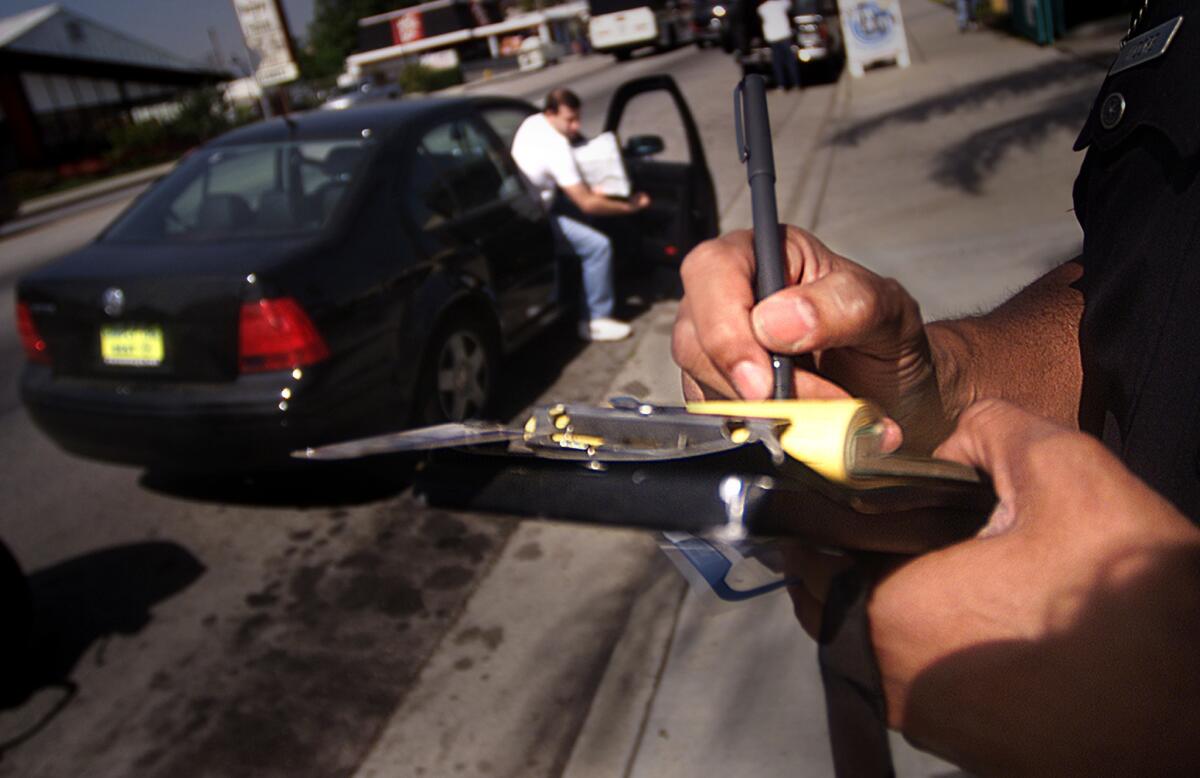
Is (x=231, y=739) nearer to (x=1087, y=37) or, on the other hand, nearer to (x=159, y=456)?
(x=159, y=456)

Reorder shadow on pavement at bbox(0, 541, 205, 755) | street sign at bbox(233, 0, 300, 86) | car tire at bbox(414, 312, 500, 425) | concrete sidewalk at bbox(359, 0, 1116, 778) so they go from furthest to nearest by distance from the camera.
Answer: street sign at bbox(233, 0, 300, 86), car tire at bbox(414, 312, 500, 425), shadow on pavement at bbox(0, 541, 205, 755), concrete sidewalk at bbox(359, 0, 1116, 778)

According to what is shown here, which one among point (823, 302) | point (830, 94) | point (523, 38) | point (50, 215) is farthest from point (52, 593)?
point (523, 38)

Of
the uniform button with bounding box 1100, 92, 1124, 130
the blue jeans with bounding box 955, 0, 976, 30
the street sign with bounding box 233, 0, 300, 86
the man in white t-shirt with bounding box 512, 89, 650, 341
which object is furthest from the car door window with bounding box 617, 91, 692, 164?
the blue jeans with bounding box 955, 0, 976, 30

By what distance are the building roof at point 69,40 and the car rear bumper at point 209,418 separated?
37.4 metres

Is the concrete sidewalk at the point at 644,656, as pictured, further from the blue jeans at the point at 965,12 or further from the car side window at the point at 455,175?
the blue jeans at the point at 965,12

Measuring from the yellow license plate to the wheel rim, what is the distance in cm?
129

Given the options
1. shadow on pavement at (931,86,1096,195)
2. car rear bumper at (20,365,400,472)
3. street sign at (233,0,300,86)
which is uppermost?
street sign at (233,0,300,86)

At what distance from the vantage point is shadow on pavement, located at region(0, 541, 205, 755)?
139 inches

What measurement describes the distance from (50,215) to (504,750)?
21.2 metres

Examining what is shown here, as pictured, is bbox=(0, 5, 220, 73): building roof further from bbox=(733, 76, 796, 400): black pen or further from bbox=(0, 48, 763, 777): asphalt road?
bbox=(733, 76, 796, 400): black pen

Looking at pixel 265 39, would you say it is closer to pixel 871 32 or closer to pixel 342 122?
pixel 871 32

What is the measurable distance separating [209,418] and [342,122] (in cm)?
193

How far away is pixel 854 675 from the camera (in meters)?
0.92

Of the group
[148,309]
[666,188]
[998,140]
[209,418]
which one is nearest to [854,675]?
[209,418]
